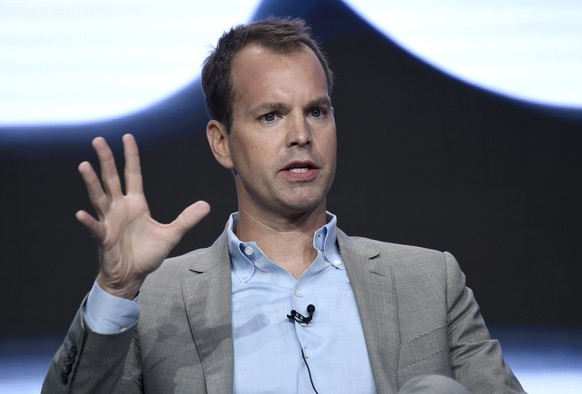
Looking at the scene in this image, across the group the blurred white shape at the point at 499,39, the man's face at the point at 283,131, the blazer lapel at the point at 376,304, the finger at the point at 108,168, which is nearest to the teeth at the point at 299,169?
the man's face at the point at 283,131

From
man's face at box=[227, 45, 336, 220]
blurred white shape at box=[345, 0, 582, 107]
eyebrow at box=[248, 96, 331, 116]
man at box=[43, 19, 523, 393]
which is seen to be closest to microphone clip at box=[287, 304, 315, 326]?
man at box=[43, 19, 523, 393]

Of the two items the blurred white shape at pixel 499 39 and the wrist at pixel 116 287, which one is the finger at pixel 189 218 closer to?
the wrist at pixel 116 287

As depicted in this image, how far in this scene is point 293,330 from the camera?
215 cm

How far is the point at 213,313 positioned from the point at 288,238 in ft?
1.02

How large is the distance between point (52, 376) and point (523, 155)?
194 centimetres

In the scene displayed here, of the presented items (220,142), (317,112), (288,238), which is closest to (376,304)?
(288,238)

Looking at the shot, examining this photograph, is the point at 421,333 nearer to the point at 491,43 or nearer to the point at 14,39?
the point at 491,43

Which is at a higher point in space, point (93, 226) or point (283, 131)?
point (283, 131)

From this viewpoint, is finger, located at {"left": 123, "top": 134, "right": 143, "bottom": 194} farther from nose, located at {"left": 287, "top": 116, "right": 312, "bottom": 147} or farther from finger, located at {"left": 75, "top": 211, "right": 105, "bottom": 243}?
nose, located at {"left": 287, "top": 116, "right": 312, "bottom": 147}

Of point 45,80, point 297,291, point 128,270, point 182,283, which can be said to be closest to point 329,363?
point 297,291

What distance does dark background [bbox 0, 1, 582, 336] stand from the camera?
3016 mm

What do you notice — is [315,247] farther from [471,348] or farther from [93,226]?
[93,226]

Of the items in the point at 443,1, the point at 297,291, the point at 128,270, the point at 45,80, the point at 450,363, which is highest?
the point at 443,1

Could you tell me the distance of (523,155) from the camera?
314 cm
